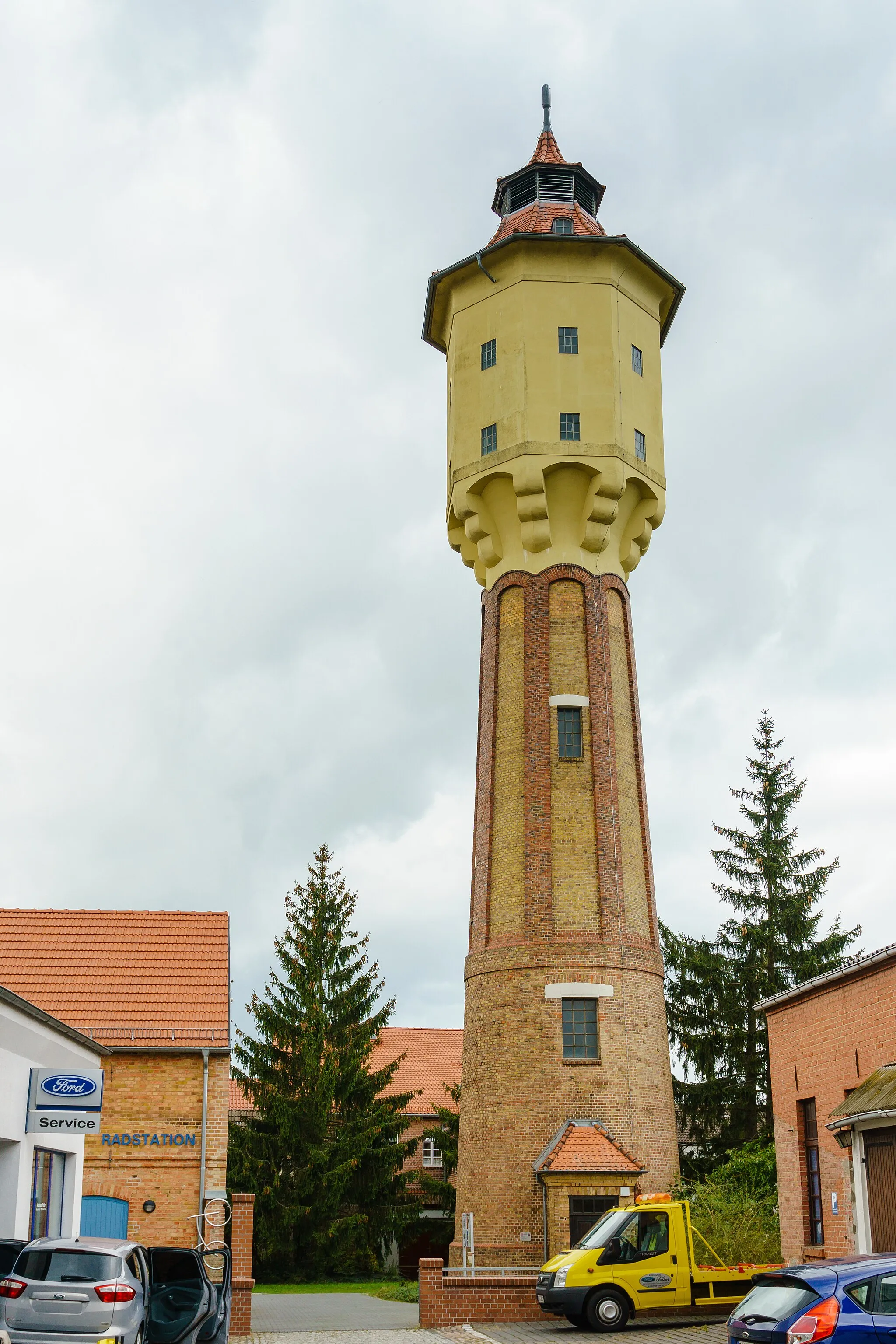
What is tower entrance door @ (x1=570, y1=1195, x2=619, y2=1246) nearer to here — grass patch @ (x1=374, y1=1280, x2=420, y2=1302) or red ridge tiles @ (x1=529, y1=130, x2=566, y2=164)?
grass patch @ (x1=374, y1=1280, x2=420, y2=1302)

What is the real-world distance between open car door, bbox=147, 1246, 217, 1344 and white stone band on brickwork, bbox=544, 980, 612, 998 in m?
14.6

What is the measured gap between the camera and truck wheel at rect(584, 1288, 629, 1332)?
20.1 meters

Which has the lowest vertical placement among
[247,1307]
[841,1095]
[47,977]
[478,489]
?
[247,1307]

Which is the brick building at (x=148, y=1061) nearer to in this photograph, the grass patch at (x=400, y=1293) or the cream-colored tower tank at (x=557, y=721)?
the cream-colored tower tank at (x=557, y=721)

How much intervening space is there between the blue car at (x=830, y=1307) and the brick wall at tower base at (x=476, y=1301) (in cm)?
1319

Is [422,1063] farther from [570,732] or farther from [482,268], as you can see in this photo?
[482,268]

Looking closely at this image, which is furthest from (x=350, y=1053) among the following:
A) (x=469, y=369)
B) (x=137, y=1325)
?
(x=137, y=1325)

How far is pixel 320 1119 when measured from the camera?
127ft

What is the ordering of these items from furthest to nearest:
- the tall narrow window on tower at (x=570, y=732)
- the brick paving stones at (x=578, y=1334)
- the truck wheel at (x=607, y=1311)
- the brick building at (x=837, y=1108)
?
1. the tall narrow window on tower at (x=570, y=732)
2. the truck wheel at (x=607, y=1311)
3. the brick paving stones at (x=578, y=1334)
4. the brick building at (x=837, y=1108)

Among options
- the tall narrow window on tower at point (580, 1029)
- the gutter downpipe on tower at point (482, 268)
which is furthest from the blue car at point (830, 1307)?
the gutter downpipe on tower at point (482, 268)

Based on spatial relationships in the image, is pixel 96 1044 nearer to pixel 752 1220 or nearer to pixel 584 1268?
pixel 584 1268

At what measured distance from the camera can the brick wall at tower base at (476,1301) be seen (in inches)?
897

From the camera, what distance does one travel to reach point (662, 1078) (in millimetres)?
29891

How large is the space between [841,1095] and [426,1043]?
37464 mm
